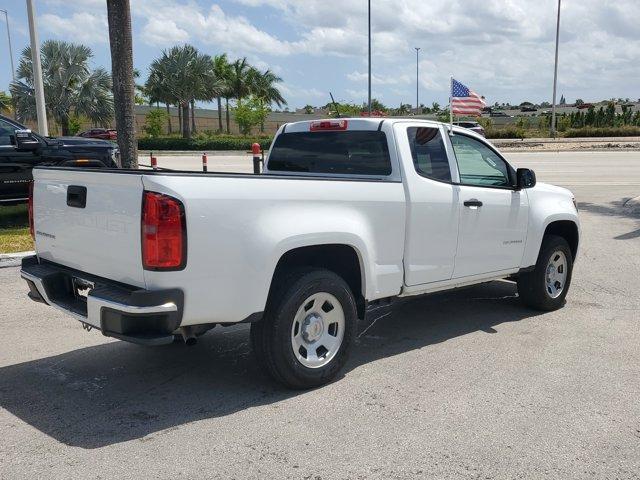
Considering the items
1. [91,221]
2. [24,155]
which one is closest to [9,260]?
[24,155]

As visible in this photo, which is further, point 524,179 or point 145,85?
point 145,85

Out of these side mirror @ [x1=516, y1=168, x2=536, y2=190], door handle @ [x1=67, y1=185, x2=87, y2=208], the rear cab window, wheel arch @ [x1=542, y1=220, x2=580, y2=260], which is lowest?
wheel arch @ [x1=542, y1=220, x2=580, y2=260]

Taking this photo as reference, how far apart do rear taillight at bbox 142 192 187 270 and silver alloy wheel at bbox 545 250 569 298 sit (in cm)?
421

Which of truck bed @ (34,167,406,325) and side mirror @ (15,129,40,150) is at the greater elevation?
side mirror @ (15,129,40,150)

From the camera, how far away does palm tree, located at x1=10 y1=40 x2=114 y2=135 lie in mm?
39750

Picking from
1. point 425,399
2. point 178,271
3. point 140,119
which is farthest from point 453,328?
point 140,119

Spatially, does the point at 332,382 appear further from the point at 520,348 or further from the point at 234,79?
the point at 234,79

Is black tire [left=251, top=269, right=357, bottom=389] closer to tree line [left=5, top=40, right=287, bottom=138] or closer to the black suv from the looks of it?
the black suv

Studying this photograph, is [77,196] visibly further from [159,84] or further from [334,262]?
[159,84]

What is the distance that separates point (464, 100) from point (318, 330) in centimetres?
415

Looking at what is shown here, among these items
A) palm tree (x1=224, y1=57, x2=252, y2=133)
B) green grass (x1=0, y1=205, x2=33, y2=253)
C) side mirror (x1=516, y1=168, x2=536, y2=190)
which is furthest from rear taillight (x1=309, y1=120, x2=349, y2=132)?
palm tree (x1=224, y1=57, x2=252, y2=133)

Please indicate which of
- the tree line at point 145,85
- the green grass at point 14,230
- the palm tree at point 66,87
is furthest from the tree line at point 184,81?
the green grass at point 14,230

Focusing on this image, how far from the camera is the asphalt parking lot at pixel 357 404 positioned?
11.9ft

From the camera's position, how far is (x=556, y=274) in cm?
683
